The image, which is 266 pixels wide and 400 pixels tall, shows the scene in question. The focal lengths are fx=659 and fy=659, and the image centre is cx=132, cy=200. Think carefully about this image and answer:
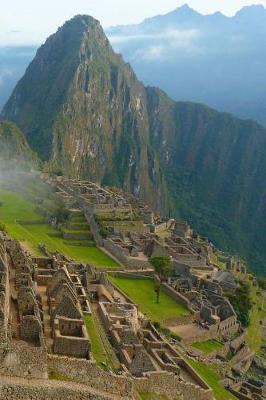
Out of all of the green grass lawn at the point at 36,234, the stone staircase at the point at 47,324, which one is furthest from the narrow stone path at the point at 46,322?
the green grass lawn at the point at 36,234

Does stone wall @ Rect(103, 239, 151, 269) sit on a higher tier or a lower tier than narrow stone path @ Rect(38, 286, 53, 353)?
lower

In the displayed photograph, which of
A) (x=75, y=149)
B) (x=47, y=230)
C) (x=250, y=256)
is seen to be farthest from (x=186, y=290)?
(x=75, y=149)

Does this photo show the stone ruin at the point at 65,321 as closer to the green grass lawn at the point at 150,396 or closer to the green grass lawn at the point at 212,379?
the green grass lawn at the point at 150,396

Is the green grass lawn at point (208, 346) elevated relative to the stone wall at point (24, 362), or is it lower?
lower

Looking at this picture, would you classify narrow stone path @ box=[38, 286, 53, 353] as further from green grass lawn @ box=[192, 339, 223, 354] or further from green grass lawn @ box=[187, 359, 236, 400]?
green grass lawn @ box=[192, 339, 223, 354]

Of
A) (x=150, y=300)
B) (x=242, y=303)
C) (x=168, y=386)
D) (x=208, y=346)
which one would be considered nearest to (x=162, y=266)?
(x=150, y=300)

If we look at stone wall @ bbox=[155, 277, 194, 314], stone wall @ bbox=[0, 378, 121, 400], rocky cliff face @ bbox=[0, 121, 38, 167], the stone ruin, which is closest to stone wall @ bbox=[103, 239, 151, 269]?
stone wall @ bbox=[155, 277, 194, 314]

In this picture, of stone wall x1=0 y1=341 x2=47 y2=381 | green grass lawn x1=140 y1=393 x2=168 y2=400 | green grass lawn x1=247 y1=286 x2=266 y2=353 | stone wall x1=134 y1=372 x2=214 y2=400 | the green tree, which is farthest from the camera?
the green tree

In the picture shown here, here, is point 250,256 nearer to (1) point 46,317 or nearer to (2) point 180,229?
(2) point 180,229
